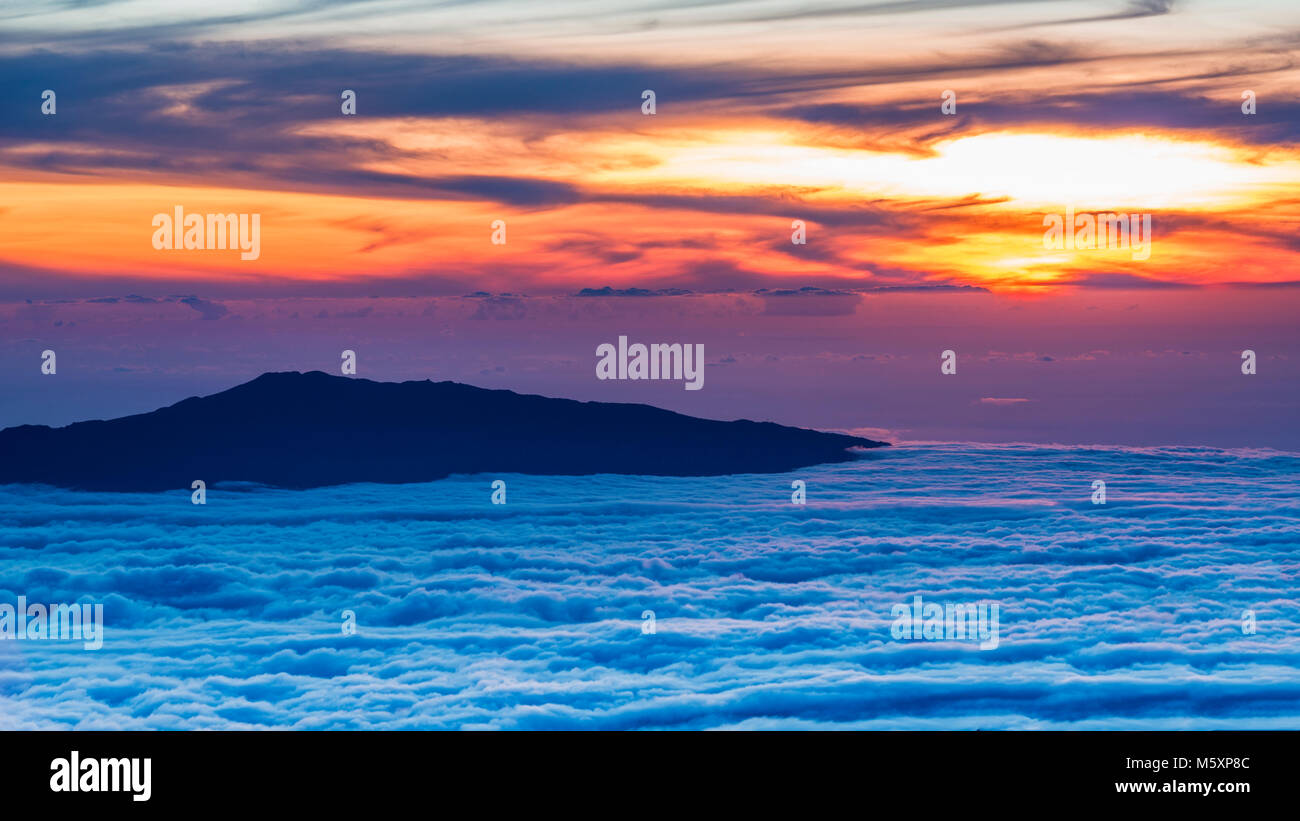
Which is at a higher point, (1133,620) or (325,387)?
(325,387)

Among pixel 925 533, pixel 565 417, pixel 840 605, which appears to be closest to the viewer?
pixel 840 605

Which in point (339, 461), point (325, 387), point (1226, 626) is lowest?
point (1226, 626)

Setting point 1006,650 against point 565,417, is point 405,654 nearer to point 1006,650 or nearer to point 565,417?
point 1006,650

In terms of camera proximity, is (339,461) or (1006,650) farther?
(339,461)

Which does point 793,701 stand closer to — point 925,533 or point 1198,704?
point 1198,704

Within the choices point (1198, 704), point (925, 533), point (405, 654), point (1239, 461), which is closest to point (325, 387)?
point (925, 533)

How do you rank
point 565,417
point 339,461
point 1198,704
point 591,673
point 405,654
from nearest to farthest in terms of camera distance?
point 1198,704 < point 591,673 < point 405,654 < point 339,461 < point 565,417
